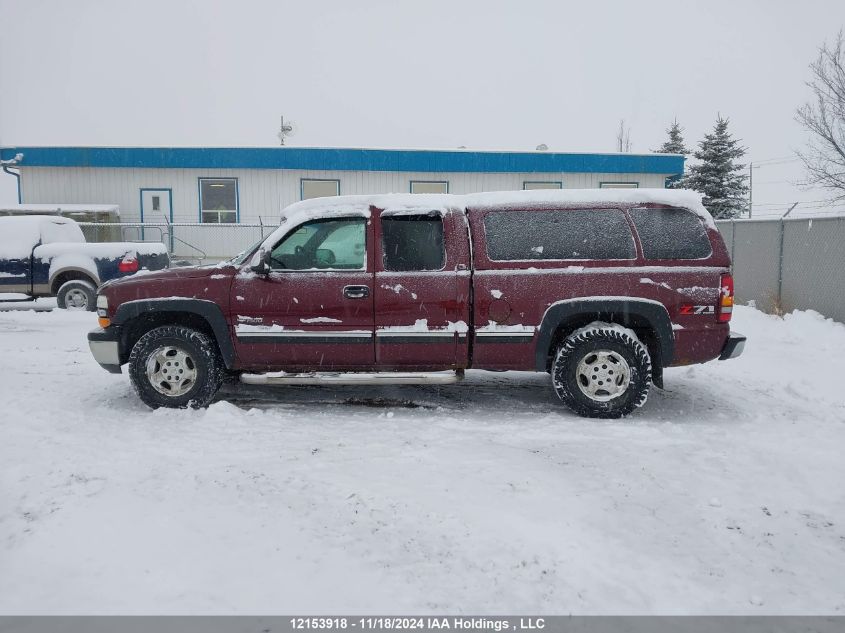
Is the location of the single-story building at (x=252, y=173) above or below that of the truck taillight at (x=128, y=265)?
above

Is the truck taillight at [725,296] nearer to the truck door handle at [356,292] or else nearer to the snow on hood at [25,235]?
the truck door handle at [356,292]

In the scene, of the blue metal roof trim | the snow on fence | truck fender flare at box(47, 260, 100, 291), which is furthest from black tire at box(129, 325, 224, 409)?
the blue metal roof trim

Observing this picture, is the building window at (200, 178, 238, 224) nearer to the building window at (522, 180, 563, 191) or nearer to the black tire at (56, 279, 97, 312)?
the black tire at (56, 279, 97, 312)

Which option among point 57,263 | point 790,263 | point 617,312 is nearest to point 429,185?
point 790,263

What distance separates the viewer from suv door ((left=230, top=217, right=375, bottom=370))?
17.8 ft

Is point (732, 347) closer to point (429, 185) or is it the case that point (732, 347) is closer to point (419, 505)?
point (419, 505)

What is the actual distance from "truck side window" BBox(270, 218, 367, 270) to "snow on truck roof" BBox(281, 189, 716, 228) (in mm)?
102

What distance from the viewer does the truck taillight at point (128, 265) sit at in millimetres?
12000

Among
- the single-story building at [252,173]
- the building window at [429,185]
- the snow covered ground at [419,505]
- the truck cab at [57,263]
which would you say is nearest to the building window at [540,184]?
the single-story building at [252,173]

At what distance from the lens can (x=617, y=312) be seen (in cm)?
543

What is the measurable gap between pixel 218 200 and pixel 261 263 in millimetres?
16616

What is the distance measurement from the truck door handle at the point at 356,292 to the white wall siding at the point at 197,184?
51.8ft

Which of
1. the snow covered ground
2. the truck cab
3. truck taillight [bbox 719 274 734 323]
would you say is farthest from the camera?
the truck cab
